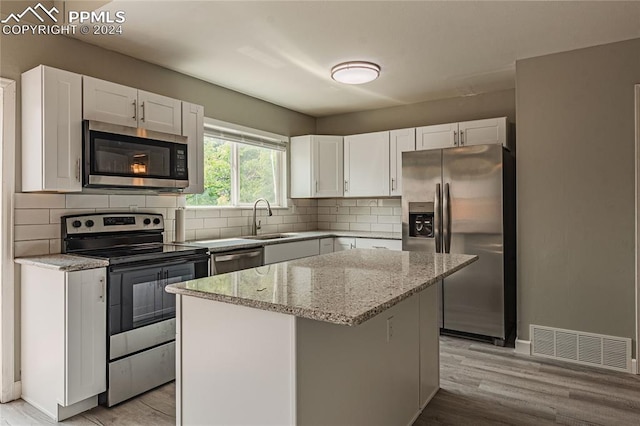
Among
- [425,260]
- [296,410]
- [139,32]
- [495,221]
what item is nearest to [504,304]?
[495,221]

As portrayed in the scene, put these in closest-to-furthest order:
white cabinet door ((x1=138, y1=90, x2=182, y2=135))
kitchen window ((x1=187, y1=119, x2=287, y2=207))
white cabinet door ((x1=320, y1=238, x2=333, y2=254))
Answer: white cabinet door ((x1=138, y1=90, x2=182, y2=135))
kitchen window ((x1=187, y1=119, x2=287, y2=207))
white cabinet door ((x1=320, y1=238, x2=333, y2=254))

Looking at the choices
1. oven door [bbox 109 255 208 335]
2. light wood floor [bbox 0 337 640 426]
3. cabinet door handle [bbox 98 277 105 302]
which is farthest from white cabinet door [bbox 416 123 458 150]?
cabinet door handle [bbox 98 277 105 302]

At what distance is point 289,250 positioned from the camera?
4027 millimetres

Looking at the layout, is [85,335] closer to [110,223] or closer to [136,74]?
[110,223]

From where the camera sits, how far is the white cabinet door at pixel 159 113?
118 inches

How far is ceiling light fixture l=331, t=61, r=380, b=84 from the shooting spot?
333 centimetres

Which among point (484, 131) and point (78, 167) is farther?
point (484, 131)

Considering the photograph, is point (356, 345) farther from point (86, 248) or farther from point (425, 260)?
point (86, 248)

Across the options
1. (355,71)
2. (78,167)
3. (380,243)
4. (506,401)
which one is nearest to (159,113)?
(78,167)

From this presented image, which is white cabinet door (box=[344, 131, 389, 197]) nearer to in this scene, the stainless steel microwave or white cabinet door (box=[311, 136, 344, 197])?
white cabinet door (box=[311, 136, 344, 197])

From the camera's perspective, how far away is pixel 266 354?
1.44 metres

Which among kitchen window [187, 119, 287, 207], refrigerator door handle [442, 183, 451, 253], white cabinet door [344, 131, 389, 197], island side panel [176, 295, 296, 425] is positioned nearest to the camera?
island side panel [176, 295, 296, 425]

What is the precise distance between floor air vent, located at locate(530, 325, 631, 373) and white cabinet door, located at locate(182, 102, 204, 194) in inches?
121

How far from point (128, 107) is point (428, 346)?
8.65 ft
